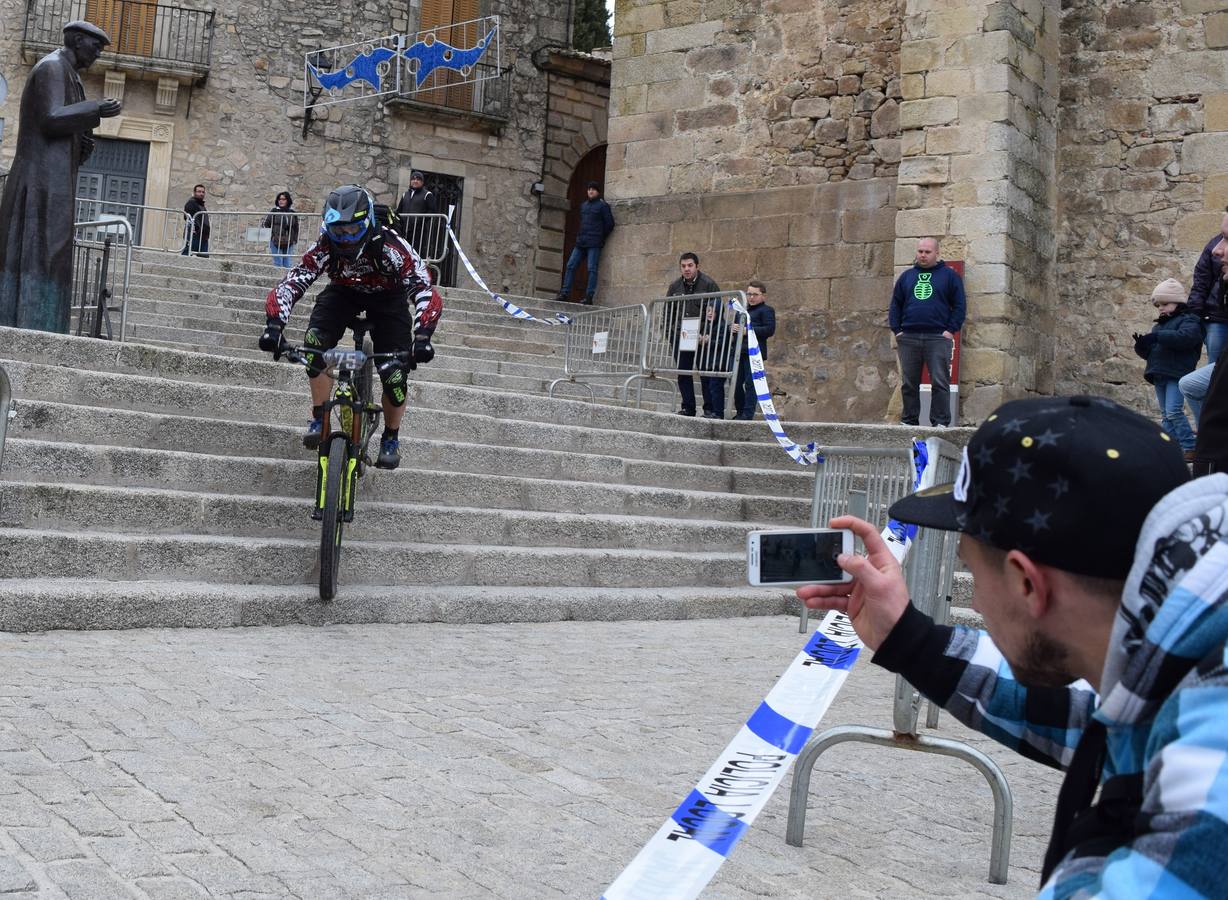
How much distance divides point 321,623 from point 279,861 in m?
3.58

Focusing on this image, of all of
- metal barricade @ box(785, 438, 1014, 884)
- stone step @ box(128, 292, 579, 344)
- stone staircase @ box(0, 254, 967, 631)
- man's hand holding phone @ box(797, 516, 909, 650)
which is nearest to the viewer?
man's hand holding phone @ box(797, 516, 909, 650)

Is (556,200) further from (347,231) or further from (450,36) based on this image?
(347,231)

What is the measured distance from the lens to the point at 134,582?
6430 mm

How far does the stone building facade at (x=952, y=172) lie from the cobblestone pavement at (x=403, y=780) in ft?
30.2

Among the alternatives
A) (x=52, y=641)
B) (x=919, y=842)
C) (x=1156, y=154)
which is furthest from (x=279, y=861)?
(x=1156, y=154)

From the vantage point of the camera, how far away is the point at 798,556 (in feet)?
6.91

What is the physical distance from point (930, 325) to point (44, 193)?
7.59 metres

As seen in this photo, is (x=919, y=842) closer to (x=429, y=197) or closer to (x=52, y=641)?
(x=52, y=641)

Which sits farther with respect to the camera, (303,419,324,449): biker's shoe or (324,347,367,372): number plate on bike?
(303,419,324,449): biker's shoe

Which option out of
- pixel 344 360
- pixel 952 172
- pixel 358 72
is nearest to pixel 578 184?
pixel 358 72

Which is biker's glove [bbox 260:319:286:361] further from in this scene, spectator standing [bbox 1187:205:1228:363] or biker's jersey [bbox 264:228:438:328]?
spectator standing [bbox 1187:205:1228:363]

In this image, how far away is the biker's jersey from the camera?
7125 millimetres

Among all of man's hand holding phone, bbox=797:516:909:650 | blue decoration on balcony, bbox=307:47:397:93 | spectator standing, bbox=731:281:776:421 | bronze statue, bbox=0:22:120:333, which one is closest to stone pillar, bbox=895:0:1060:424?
spectator standing, bbox=731:281:776:421

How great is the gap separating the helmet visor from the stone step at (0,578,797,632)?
6.09 ft
